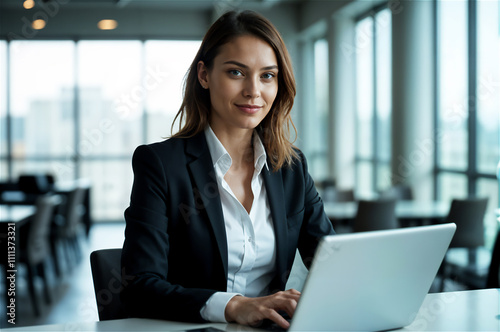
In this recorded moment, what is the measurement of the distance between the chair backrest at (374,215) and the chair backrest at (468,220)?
432 millimetres

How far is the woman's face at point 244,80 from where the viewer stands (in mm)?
1479

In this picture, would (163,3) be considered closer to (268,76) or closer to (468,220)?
(468,220)

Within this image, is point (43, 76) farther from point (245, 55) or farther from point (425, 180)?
point (245, 55)

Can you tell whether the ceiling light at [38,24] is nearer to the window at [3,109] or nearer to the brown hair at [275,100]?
the window at [3,109]

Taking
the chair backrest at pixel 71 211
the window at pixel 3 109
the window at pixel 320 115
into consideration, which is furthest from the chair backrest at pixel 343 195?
the window at pixel 3 109

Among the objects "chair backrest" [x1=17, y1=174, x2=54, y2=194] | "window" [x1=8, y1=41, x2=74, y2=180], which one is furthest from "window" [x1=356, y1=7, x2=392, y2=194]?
"window" [x1=8, y1=41, x2=74, y2=180]

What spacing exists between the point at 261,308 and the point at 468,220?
10.5 ft

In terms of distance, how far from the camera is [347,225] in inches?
182

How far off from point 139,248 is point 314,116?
8.99 m

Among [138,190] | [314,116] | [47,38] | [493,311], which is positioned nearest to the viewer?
[493,311]

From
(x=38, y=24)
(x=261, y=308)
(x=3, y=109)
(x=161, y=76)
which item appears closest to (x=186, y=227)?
(x=261, y=308)

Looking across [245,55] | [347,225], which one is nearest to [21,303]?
[347,225]

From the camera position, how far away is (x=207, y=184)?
59.0 inches

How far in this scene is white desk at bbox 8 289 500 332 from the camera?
3.83 ft
